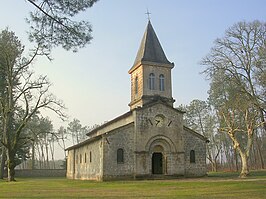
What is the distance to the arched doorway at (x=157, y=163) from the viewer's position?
34.1 metres

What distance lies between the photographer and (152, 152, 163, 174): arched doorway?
34.1 meters

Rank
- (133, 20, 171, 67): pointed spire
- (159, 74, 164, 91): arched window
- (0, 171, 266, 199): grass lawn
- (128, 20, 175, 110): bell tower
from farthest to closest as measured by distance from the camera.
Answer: (133, 20, 171, 67): pointed spire → (159, 74, 164, 91): arched window → (128, 20, 175, 110): bell tower → (0, 171, 266, 199): grass lawn

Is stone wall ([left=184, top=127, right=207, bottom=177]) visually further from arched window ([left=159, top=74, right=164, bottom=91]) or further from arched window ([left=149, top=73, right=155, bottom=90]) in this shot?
arched window ([left=149, top=73, right=155, bottom=90])

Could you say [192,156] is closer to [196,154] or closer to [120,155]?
[196,154]

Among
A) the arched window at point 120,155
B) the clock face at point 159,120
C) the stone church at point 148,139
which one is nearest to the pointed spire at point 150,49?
the stone church at point 148,139

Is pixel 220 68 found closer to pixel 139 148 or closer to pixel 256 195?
pixel 139 148

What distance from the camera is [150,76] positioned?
35906 millimetres

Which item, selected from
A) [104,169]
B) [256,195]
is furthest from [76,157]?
[256,195]

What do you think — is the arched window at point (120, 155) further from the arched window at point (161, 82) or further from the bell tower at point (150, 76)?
the arched window at point (161, 82)

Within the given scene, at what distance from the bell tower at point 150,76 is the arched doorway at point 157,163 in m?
5.47

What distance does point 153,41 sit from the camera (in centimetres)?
3847

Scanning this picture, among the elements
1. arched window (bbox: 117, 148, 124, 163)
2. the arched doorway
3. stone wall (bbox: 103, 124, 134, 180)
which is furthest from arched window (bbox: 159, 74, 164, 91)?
arched window (bbox: 117, 148, 124, 163)

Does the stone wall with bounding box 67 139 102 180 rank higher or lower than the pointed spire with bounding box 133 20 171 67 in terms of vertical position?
lower

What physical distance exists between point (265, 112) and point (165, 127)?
971 centimetres
